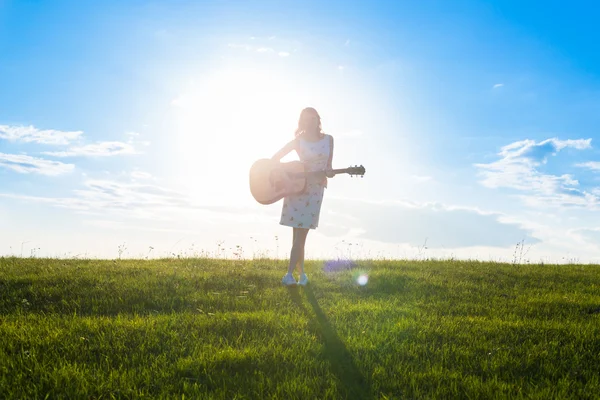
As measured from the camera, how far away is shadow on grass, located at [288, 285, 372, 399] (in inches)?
186

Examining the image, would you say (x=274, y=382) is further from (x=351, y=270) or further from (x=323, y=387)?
(x=351, y=270)

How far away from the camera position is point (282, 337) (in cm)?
616

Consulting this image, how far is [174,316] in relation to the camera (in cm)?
712

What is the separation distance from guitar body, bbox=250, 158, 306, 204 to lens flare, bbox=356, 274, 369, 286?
2.66 meters

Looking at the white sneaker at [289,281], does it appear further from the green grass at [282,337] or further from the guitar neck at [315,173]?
the guitar neck at [315,173]

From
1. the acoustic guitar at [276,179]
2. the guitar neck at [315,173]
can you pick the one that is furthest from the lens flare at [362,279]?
the guitar neck at [315,173]

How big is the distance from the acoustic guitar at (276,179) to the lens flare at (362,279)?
8.73ft

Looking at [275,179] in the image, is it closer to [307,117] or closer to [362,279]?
[307,117]

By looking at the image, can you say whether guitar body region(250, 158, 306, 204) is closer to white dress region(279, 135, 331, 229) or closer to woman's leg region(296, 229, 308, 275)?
white dress region(279, 135, 331, 229)

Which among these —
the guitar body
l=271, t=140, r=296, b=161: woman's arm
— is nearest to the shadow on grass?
the guitar body

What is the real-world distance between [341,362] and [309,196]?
452cm

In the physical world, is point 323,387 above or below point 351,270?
below

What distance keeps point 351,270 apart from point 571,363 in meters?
6.61

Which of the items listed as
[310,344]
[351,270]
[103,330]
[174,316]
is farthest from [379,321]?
[351,270]
